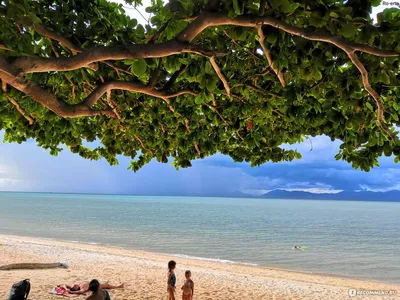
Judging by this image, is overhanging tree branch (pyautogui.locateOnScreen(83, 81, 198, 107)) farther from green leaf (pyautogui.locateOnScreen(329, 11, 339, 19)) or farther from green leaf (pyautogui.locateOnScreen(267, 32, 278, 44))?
green leaf (pyautogui.locateOnScreen(329, 11, 339, 19))

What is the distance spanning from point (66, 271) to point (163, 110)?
12880 mm

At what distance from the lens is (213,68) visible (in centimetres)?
382

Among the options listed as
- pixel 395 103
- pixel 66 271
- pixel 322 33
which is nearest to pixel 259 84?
pixel 395 103

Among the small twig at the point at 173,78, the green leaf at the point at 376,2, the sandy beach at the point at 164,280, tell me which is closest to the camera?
the green leaf at the point at 376,2

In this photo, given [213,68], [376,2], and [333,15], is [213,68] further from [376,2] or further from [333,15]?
[376,2]

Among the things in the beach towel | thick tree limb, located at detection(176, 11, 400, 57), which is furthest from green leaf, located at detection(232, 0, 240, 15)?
the beach towel

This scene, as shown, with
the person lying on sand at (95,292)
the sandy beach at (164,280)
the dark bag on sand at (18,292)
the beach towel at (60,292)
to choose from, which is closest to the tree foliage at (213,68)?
the dark bag on sand at (18,292)

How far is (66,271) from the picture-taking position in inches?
633

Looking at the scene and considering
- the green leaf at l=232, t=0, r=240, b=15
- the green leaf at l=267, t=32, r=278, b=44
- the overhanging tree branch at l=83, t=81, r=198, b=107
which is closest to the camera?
the green leaf at l=232, t=0, r=240, b=15

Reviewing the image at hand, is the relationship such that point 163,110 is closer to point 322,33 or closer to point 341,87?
point 341,87

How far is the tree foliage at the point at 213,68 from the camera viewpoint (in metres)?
2.80

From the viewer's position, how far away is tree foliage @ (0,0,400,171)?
110 inches

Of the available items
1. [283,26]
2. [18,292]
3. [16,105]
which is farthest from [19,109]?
[283,26]

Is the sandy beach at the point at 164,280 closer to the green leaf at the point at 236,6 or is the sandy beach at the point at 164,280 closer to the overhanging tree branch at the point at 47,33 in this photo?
the overhanging tree branch at the point at 47,33
